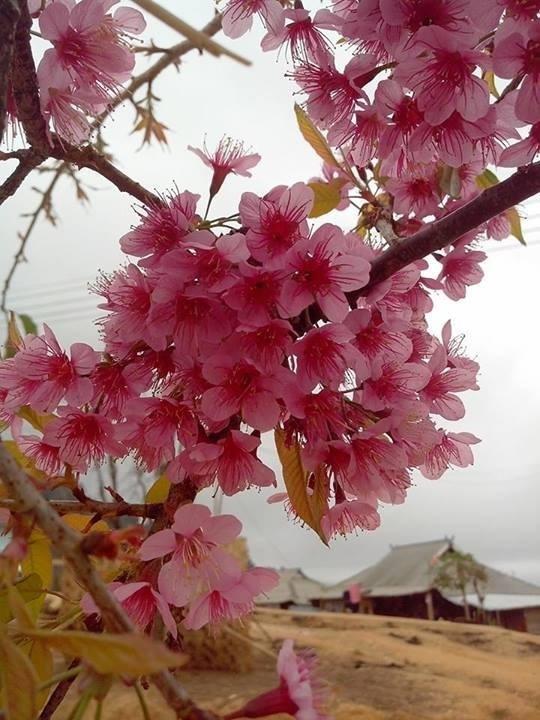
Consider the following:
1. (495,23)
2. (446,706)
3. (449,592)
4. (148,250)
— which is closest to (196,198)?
(148,250)

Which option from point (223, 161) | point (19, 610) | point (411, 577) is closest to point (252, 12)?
point (223, 161)

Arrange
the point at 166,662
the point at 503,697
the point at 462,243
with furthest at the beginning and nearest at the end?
the point at 503,697, the point at 462,243, the point at 166,662

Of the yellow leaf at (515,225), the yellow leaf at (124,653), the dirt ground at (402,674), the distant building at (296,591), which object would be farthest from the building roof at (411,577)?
the yellow leaf at (124,653)

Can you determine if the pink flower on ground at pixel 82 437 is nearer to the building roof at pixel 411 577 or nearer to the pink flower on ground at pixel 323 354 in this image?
the pink flower on ground at pixel 323 354

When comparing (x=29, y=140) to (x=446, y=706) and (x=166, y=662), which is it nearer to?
(x=166, y=662)

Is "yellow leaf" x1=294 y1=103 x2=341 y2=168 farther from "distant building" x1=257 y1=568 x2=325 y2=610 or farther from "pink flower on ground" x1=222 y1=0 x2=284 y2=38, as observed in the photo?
"distant building" x1=257 y1=568 x2=325 y2=610

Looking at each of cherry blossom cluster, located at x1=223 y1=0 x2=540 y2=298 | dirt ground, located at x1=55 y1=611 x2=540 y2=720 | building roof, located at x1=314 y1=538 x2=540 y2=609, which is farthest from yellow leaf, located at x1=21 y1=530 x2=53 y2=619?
building roof, located at x1=314 y1=538 x2=540 y2=609

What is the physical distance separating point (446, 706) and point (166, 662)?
1224mm

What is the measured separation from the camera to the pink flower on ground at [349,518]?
327mm

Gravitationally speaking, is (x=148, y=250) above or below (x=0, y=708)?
above

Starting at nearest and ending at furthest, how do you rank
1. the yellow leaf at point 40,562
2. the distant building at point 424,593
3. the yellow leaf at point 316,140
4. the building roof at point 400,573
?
the yellow leaf at point 40,562 → the yellow leaf at point 316,140 → the distant building at point 424,593 → the building roof at point 400,573

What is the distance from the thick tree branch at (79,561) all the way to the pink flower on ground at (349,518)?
0.17 metres

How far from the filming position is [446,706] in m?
1.17

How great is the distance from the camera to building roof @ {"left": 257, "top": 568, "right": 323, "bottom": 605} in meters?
5.36
